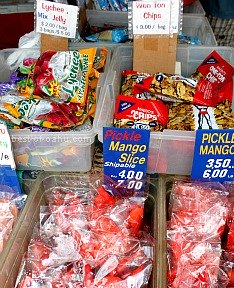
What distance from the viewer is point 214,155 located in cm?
146

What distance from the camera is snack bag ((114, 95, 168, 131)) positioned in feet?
5.26

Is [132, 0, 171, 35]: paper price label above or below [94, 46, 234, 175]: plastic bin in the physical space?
above

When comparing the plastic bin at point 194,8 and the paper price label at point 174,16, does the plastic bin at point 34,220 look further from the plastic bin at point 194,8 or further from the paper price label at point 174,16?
the plastic bin at point 194,8

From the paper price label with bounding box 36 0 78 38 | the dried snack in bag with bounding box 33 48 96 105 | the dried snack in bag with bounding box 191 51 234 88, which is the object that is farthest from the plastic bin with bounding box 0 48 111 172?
the dried snack in bag with bounding box 191 51 234 88

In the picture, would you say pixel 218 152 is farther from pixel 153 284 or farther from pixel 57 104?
pixel 57 104

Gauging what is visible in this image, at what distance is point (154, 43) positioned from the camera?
180 cm

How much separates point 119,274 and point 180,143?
1.61 ft

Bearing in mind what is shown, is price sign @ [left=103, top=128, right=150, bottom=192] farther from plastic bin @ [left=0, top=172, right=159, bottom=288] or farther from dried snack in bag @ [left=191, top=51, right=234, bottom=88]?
dried snack in bag @ [left=191, top=51, right=234, bottom=88]

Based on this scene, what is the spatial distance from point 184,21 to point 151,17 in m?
0.75

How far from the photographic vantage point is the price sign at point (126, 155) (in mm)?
1423

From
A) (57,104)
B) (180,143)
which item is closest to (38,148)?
(57,104)

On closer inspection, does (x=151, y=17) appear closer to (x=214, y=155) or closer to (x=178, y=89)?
(x=178, y=89)

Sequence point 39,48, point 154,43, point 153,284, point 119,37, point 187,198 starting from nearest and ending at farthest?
point 153,284 → point 187,198 → point 154,43 → point 39,48 → point 119,37

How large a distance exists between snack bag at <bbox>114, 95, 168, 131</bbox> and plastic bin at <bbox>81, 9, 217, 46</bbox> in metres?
0.84
